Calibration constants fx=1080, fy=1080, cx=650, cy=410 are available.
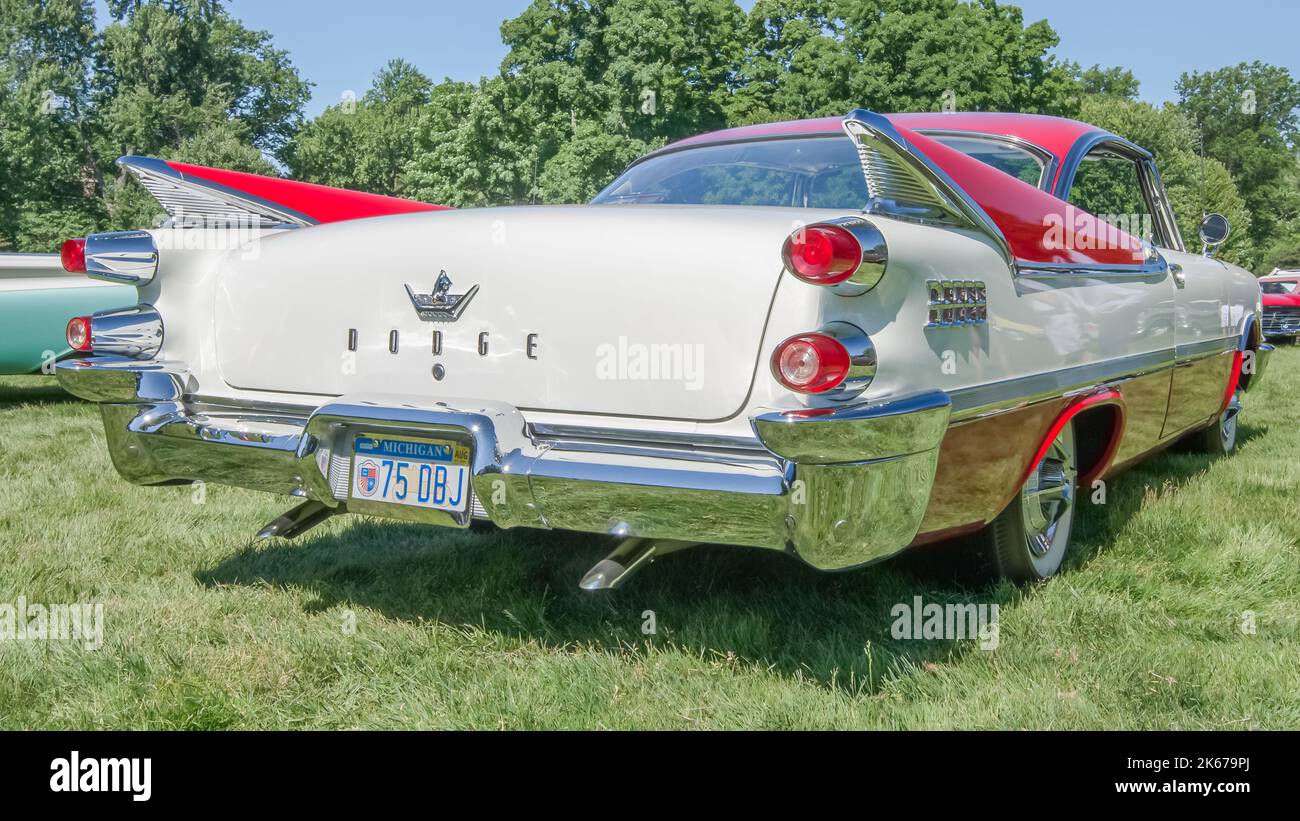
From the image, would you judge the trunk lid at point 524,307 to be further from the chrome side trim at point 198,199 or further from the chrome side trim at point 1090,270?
the chrome side trim at point 1090,270

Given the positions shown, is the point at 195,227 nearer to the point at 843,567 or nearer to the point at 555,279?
the point at 555,279

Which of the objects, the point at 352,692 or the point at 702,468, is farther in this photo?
the point at 352,692

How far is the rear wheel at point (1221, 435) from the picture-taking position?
581 centimetres

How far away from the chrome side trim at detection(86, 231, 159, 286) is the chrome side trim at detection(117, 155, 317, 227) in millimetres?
172

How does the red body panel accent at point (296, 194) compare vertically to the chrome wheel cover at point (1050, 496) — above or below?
above

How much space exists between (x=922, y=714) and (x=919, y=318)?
92cm

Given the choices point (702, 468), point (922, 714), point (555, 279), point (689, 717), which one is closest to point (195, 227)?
point (555, 279)

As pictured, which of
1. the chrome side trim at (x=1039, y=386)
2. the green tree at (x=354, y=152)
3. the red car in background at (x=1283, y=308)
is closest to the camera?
the chrome side trim at (x=1039, y=386)

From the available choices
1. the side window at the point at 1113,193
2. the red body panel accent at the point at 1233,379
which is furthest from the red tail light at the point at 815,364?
the red body panel accent at the point at 1233,379

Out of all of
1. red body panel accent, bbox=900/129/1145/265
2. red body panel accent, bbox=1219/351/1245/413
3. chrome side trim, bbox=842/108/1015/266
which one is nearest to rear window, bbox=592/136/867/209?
red body panel accent, bbox=900/129/1145/265

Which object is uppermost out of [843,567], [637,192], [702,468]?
[637,192]

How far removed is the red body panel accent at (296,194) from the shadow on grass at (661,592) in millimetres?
1223
